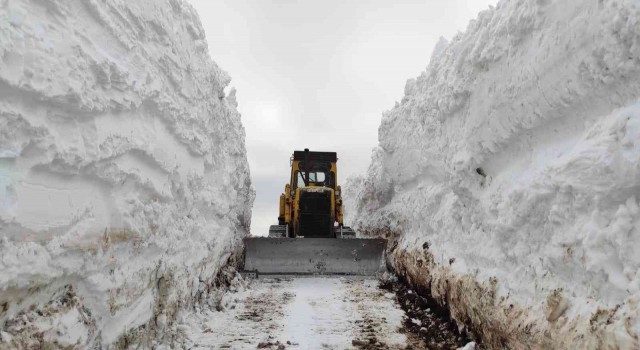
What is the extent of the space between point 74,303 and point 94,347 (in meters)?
0.52

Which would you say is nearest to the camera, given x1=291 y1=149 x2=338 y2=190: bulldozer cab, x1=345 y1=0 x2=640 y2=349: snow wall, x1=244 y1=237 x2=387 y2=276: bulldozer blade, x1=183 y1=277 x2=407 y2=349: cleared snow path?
x1=345 y1=0 x2=640 y2=349: snow wall

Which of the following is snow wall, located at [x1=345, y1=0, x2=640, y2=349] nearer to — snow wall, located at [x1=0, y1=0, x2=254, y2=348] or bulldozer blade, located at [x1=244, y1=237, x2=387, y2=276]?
bulldozer blade, located at [x1=244, y1=237, x2=387, y2=276]

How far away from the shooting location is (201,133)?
753 centimetres

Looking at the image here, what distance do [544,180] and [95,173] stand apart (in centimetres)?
406

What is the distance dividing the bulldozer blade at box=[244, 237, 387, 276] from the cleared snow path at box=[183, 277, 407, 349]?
4.44 feet

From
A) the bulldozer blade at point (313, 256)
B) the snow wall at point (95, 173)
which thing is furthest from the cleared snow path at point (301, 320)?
the bulldozer blade at point (313, 256)

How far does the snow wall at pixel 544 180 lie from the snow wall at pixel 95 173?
3792 millimetres

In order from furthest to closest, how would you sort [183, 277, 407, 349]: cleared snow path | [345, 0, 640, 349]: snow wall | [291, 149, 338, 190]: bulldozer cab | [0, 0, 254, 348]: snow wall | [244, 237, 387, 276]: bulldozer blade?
[291, 149, 338, 190]: bulldozer cab, [244, 237, 387, 276]: bulldozer blade, [183, 277, 407, 349]: cleared snow path, [345, 0, 640, 349]: snow wall, [0, 0, 254, 348]: snow wall

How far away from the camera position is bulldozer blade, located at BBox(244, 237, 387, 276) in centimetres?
1071

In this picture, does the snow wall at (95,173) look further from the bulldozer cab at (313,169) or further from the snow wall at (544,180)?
the bulldozer cab at (313,169)

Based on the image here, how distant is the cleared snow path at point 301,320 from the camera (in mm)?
5570

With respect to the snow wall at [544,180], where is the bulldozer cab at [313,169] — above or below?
above

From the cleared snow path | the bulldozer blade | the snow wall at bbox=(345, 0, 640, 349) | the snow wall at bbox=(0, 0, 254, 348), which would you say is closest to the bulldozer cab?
the bulldozer blade

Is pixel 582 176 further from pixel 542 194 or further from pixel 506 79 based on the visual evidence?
pixel 506 79
